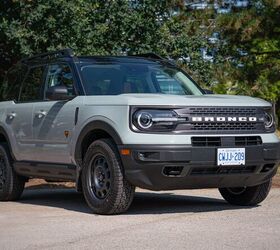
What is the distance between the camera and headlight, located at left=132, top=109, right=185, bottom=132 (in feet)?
26.1

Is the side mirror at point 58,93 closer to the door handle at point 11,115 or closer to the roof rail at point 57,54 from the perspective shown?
the roof rail at point 57,54

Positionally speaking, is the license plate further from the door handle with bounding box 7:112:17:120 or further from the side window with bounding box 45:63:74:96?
the door handle with bounding box 7:112:17:120

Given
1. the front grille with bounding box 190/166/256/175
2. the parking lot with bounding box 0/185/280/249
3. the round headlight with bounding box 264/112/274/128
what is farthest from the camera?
the round headlight with bounding box 264/112/274/128

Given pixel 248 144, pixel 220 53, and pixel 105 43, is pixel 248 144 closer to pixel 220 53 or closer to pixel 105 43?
pixel 105 43

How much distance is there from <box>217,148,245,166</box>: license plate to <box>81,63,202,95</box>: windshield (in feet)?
4.88

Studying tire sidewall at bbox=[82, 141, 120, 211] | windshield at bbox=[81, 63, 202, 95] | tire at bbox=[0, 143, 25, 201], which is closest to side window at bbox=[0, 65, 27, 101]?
tire at bbox=[0, 143, 25, 201]

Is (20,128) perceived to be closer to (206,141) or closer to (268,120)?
(206,141)

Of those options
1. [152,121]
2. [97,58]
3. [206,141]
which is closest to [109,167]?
[152,121]

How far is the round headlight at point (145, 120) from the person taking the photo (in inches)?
313

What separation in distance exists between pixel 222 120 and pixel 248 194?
1417 mm

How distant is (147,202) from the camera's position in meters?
9.88

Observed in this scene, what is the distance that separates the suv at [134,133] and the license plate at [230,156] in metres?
0.01

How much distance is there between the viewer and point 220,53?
20328mm

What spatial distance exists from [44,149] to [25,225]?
1692 mm
